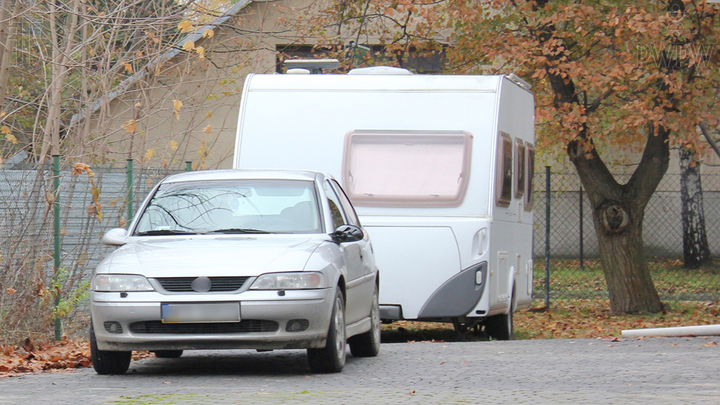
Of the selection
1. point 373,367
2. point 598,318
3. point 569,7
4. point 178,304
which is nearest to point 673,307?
point 598,318

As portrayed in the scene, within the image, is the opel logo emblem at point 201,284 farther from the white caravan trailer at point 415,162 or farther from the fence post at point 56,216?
the fence post at point 56,216

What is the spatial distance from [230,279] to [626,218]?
989 cm

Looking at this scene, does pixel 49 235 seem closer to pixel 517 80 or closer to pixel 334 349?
pixel 334 349

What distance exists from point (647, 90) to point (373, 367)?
297 inches

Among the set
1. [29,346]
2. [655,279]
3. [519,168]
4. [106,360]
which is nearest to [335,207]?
[106,360]

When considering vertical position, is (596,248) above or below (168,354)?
above

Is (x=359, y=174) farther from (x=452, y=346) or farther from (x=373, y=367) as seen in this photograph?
(x=373, y=367)

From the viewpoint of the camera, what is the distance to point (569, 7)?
14773 mm

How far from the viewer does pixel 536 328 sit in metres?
15.4

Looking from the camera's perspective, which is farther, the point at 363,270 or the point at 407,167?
the point at 407,167

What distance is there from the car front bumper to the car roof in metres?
1.62

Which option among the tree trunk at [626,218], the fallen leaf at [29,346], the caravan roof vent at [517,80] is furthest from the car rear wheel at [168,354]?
the tree trunk at [626,218]

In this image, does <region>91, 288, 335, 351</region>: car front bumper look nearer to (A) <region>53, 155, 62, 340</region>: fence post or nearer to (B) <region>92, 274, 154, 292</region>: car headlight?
(B) <region>92, 274, 154, 292</region>: car headlight

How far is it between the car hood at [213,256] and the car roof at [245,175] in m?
0.88
